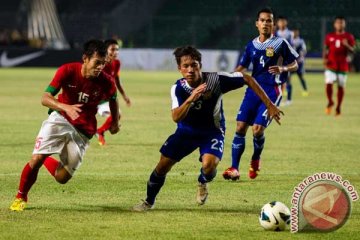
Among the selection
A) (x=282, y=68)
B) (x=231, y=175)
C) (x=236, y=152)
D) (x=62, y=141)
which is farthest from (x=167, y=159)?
(x=282, y=68)

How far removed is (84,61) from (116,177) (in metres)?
2.97

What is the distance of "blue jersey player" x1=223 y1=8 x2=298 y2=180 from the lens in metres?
12.9

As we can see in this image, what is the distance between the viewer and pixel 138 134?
18.6m

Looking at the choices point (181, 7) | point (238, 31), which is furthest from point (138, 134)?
point (181, 7)

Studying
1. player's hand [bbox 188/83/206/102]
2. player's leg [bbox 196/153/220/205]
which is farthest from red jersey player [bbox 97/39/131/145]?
player's hand [bbox 188/83/206/102]

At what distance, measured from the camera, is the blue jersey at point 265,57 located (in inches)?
522

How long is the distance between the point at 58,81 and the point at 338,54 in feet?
53.5

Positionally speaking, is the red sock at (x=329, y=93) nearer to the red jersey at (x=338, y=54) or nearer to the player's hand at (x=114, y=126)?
the red jersey at (x=338, y=54)

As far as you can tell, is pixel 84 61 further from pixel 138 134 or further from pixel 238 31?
pixel 238 31

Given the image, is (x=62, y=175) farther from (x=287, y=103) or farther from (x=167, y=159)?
(x=287, y=103)

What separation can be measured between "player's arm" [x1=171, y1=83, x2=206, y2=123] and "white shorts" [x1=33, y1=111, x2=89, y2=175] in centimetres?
122

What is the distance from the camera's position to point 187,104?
30.1 feet

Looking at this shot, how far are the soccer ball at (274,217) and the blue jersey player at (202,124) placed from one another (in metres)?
1.20

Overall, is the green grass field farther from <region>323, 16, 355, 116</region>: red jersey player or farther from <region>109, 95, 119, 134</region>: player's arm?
<region>323, 16, 355, 116</region>: red jersey player
